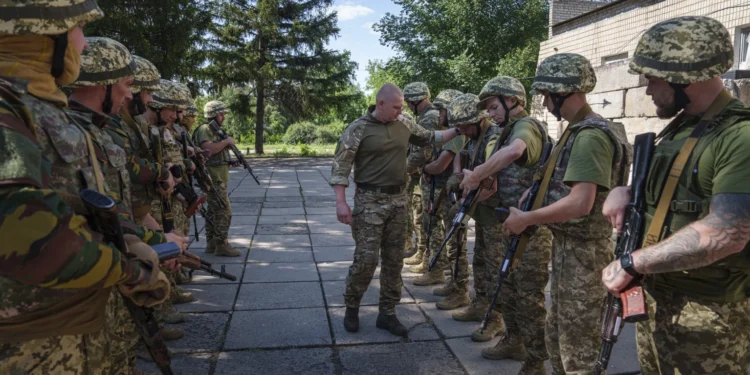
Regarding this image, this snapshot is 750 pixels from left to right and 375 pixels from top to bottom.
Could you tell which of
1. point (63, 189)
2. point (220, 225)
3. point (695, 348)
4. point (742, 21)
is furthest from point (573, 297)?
point (742, 21)

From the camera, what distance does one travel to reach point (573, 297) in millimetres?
2680

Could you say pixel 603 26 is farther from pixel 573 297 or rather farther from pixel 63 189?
pixel 63 189

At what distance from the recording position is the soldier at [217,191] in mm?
6477

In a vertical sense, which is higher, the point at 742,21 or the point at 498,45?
the point at 498,45

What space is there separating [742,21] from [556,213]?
333 inches

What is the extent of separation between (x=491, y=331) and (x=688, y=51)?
270 centimetres

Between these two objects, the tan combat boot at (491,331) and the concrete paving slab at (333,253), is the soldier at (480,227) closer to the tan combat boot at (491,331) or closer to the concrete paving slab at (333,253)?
the tan combat boot at (491,331)

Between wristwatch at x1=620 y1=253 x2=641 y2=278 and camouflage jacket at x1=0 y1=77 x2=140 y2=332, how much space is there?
1.80m

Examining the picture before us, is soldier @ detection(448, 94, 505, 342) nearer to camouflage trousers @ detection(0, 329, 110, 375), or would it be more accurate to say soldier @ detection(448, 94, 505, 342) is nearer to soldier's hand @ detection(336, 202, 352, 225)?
soldier's hand @ detection(336, 202, 352, 225)

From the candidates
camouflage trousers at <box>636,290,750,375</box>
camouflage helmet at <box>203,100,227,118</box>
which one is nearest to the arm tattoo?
camouflage trousers at <box>636,290,750,375</box>

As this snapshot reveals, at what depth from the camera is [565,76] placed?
2879mm

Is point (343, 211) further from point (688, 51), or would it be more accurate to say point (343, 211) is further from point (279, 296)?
point (688, 51)

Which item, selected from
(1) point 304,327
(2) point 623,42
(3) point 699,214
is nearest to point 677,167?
(3) point 699,214

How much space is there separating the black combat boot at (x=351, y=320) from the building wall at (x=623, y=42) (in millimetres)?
4421
